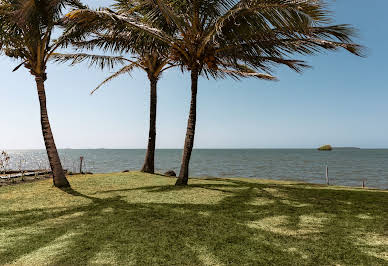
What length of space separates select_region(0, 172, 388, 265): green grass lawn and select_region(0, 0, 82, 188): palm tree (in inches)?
98.2

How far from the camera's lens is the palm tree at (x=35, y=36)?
832 centimetres

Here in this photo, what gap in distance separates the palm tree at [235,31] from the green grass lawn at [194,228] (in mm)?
3756

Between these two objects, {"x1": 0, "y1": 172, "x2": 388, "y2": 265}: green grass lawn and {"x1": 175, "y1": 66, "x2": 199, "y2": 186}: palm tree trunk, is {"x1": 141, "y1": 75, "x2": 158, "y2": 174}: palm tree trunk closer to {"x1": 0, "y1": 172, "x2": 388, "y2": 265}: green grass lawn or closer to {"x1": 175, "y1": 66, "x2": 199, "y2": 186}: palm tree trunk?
{"x1": 175, "y1": 66, "x2": 199, "y2": 186}: palm tree trunk

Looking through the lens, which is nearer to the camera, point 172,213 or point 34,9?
point 172,213

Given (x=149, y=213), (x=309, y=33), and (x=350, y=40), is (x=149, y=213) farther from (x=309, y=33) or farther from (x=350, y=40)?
(x=350, y=40)

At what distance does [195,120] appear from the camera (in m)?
10.4

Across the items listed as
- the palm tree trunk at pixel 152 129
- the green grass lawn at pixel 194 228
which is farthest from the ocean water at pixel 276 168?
the green grass lawn at pixel 194 228

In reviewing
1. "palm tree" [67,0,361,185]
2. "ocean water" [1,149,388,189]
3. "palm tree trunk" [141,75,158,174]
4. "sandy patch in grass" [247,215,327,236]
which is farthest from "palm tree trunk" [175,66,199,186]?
"ocean water" [1,149,388,189]

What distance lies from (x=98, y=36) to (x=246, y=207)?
9632 mm

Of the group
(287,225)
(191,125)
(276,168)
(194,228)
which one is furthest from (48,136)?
(276,168)

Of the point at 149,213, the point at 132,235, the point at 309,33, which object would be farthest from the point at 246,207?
the point at 309,33

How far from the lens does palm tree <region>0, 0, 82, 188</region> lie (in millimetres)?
8320

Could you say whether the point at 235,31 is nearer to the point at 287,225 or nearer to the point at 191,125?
the point at 191,125

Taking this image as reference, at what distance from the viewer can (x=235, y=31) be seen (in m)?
8.95
